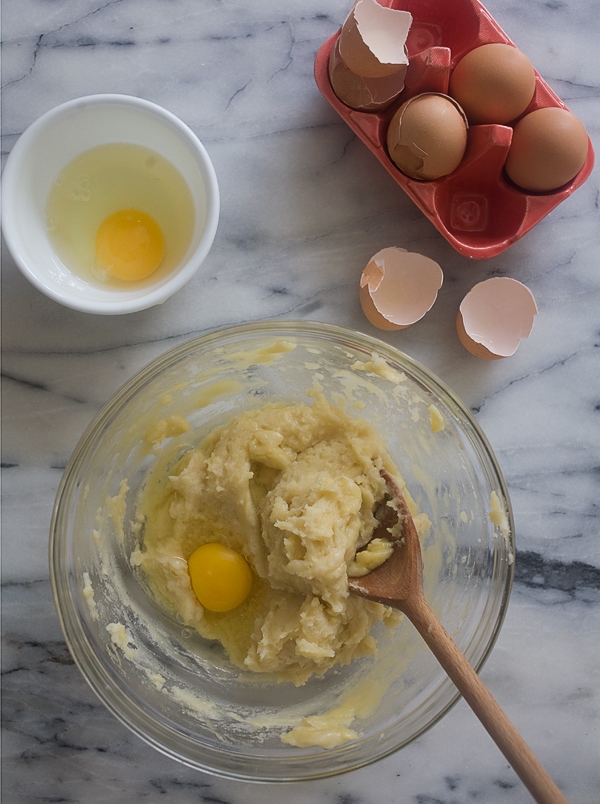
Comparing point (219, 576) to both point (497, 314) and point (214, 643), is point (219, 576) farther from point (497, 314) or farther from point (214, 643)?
point (497, 314)

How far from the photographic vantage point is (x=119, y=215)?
1964 millimetres

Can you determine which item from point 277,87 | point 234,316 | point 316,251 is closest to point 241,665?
point 234,316

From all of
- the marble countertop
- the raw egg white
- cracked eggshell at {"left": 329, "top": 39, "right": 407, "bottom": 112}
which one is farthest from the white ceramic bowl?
cracked eggshell at {"left": 329, "top": 39, "right": 407, "bottom": 112}

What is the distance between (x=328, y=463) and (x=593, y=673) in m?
1.12

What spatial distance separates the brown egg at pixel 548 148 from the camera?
1839 millimetres

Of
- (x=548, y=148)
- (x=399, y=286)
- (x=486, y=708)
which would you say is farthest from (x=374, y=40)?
(x=486, y=708)

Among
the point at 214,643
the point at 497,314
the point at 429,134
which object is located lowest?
the point at 214,643

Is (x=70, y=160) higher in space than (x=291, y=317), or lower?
higher

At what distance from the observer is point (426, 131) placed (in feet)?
5.93

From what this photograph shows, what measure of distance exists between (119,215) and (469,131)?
3.52 feet

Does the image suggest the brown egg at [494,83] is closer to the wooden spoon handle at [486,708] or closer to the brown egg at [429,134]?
the brown egg at [429,134]

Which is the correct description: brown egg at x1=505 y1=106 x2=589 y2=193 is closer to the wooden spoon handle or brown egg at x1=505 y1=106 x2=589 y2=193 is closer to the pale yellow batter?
the pale yellow batter

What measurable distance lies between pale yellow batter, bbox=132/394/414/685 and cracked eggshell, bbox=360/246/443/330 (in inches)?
12.9

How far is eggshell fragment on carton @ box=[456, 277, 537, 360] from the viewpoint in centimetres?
198
